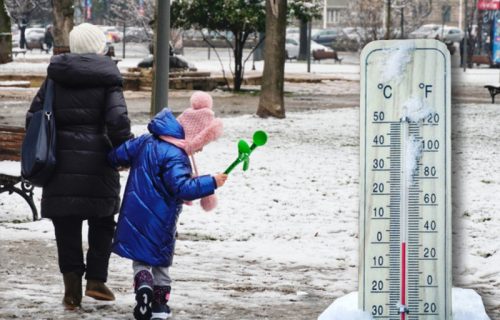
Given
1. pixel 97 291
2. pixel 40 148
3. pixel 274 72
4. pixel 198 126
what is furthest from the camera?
pixel 274 72

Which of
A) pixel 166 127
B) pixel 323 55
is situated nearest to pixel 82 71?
pixel 166 127

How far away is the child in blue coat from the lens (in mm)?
7242

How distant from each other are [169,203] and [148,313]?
1.88 feet

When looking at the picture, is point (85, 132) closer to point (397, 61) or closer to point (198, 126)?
point (198, 126)

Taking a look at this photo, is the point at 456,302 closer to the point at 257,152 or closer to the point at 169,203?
the point at 169,203

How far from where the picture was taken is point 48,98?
7773 mm

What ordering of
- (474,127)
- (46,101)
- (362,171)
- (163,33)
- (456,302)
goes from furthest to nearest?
(474,127) → (163,33) → (46,101) → (456,302) → (362,171)

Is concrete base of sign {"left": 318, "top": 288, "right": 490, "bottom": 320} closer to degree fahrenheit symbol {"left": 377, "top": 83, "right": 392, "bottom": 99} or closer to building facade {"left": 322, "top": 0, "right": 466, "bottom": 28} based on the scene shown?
degree fahrenheit symbol {"left": 377, "top": 83, "right": 392, "bottom": 99}

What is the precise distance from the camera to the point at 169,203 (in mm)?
Result: 7289

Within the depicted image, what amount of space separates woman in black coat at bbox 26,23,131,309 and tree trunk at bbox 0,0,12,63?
1159 centimetres

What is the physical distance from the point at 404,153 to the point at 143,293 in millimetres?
1889

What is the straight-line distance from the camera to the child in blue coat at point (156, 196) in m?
7.24

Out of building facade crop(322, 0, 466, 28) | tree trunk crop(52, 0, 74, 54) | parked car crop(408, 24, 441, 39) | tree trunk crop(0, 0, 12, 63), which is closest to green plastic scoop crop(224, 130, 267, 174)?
tree trunk crop(0, 0, 12, 63)

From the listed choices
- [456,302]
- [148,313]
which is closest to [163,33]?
[148,313]
